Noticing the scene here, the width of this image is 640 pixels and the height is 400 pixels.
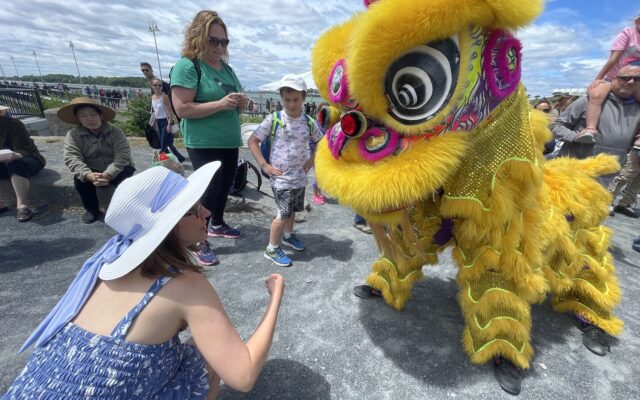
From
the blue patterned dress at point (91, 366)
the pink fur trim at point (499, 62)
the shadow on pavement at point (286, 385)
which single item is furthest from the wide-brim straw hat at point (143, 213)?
the pink fur trim at point (499, 62)

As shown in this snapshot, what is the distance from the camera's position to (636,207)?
16.5 feet

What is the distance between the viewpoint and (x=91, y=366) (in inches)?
41.1

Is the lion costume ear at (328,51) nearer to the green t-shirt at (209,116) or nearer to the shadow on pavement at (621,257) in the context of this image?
the green t-shirt at (209,116)

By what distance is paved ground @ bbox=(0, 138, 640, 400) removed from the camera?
1.75m

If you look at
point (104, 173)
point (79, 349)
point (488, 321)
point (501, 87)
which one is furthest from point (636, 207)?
point (104, 173)

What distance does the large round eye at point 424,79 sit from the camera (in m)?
1.14

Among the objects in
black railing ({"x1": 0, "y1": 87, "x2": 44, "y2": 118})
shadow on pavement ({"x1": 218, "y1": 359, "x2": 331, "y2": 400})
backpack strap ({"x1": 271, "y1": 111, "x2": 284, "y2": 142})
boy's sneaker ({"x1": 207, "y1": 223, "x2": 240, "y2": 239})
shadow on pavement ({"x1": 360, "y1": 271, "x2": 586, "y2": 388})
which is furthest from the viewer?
black railing ({"x1": 0, "y1": 87, "x2": 44, "y2": 118})

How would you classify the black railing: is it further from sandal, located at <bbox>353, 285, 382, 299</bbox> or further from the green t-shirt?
sandal, located at <bbox>353, 285, 382, 299</bbox>

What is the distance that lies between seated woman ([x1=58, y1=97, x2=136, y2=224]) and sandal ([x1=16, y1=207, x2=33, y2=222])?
61 centimetres

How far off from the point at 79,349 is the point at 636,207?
22.7 ft

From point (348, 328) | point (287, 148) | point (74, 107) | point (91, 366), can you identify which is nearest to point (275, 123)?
point (287, 148)

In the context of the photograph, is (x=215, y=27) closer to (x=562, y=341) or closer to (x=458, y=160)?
(x=458, y=160)

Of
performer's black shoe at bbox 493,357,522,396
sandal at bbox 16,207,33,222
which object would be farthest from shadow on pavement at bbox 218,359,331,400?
sandal at bbox 16,207,33,222

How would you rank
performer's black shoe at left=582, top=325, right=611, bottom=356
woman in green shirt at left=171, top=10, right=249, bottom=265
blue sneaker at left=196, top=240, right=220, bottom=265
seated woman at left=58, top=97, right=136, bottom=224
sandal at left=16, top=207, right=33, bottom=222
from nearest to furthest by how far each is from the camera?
performer's black shoe at left=582, top=325, right=611, bottom=356 < woman in green shirt at left=171, top=10, right=249, bottom=265 < blue sneaker at left=196, top=240, right=220, bottom=265 < seated woman at left=58, top=97, right=136, bottom=224 < sandal at left=16, top=207, right=33, bottom=222
